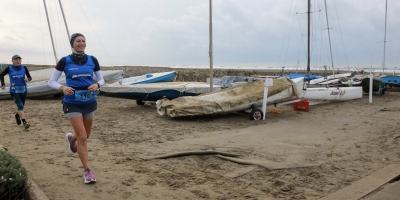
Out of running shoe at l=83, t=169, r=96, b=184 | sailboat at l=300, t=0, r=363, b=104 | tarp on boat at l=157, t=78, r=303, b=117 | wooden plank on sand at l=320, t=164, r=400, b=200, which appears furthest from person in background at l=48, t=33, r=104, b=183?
sailboat at l=300, t=0, r=363, b=104

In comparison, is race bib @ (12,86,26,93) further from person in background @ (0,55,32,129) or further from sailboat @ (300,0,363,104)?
sailboat @ (300,0,363,104)

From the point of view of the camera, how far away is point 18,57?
8.34m

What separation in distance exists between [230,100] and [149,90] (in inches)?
122

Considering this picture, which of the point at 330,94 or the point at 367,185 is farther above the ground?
the point at 330,94

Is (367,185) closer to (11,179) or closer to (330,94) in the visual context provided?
(11,179)

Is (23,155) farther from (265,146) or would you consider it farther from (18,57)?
(265,146)

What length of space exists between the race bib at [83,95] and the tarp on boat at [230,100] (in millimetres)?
5094

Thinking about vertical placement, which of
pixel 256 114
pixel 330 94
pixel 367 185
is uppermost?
pixel 330 94

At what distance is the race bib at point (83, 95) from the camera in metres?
4.29

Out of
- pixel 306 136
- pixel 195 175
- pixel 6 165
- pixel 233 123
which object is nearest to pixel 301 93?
pixel 233 123

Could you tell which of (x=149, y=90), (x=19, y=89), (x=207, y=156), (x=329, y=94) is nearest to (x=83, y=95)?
(x=207, y=156)

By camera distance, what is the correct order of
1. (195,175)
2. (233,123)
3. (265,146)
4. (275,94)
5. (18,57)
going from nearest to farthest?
(195,175)
(265,146)
(18,57)
(233,123)
(275,94)

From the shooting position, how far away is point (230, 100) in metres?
10.0

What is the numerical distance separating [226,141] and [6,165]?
442cm
